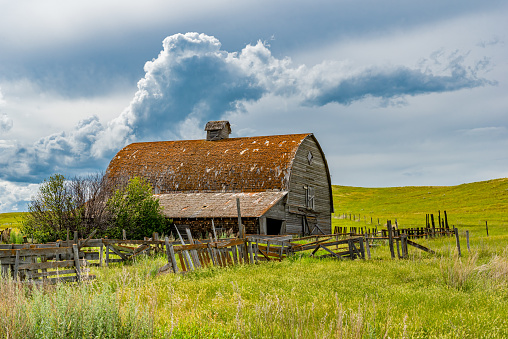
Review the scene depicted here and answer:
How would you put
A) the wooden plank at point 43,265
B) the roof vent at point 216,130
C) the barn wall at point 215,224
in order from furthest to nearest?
the roof vent at point 216,130
the barn wall at point 215,224
the wooden plank at point 43,265

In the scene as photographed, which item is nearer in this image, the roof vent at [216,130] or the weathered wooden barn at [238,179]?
the weathered wooden barn at [238,179]

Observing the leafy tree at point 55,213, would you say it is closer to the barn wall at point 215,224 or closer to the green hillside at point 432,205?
the barn wall at point 215,224

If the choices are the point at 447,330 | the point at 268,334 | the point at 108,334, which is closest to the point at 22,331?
the point at 108,334

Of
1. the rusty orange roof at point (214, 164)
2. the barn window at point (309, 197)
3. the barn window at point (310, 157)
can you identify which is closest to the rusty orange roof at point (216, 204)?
the rusty orange roof at point (214, 164)

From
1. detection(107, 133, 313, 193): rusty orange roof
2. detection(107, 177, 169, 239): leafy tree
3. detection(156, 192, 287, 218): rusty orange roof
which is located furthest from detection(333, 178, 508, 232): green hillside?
detection(107, 177, 169, 239): leafy tree

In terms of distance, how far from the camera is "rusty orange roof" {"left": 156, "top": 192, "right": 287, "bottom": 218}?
30.1 m

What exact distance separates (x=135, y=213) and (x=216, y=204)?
5.94 meters

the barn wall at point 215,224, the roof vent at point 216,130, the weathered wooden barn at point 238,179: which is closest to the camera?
the barn wall at point 215,224

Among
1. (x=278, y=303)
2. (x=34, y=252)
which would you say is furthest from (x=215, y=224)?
(x=278, y=303)

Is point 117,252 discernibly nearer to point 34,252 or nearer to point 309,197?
point 34,252

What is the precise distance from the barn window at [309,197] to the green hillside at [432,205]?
21080 mm

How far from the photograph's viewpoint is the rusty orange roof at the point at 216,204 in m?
30.1

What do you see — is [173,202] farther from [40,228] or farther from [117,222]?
[40,228]

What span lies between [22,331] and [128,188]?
26.4 metres
